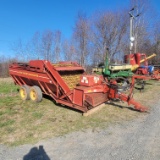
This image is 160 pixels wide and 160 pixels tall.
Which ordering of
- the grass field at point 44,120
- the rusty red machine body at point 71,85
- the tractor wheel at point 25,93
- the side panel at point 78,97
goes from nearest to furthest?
the grass field at point 44,120
the side panel at point 78,97
the rusty red machine body at point 71,85
the tractor wheel at point 25,93

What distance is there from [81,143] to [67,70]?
3.42 m

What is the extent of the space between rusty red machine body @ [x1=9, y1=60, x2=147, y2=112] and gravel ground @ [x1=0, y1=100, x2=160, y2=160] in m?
1.17

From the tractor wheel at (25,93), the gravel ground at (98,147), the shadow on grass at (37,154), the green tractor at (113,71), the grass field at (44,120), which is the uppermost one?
the green tractor at (113,71)

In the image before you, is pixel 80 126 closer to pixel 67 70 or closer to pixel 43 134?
pixel 43 134

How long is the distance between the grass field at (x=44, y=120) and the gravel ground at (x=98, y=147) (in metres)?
0.28

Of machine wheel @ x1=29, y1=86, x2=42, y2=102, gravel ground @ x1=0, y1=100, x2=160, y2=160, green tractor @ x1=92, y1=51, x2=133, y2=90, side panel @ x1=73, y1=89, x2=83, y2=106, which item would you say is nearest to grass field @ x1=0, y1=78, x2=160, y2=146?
machine wheel @ x1=29, y1=86, x2=42, y2=102

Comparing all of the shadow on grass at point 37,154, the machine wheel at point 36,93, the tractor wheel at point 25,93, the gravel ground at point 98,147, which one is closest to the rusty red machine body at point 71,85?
the machine wheel at point 36,93

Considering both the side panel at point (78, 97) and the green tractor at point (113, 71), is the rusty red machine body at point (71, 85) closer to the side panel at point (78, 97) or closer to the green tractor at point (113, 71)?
the side panel at point (78, 97)

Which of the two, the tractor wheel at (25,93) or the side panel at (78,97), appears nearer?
the side panel at (78,97)

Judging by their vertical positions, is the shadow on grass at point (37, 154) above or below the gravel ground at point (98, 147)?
below

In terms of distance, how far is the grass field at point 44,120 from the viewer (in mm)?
4453

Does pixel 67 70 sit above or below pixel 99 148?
above

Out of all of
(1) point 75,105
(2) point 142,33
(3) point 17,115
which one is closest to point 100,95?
(1) point 75,105

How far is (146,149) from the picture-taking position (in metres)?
3.78
